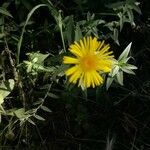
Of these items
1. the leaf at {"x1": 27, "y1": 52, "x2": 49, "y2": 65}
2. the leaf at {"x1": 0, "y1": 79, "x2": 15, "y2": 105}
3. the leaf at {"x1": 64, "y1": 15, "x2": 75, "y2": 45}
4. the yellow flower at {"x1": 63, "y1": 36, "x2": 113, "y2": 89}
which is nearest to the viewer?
the yellow flower at {"x1": 63, "y1": 36, "x2": 113, "y2": 89}

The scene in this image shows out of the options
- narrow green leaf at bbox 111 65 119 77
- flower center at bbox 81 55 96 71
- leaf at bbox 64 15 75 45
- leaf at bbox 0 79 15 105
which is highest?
leaf at bbox 64 15 75 45

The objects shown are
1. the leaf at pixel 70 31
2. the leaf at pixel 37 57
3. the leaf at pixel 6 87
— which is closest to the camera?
the leaf at pixel 70 31

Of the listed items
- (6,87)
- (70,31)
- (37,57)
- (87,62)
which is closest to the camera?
(87,62)

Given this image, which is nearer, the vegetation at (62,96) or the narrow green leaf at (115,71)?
the narrow green leaf at (115,71)

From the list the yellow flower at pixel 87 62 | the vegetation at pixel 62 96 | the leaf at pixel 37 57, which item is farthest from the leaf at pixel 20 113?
the yellow flower at pixel 87 62

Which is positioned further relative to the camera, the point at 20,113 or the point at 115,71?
the point at 20,113

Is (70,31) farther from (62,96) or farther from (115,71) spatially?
(62,96)

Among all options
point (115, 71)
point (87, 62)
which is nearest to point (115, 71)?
point (115, 71)

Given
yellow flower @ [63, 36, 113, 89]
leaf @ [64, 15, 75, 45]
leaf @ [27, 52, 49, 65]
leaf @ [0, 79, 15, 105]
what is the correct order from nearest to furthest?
yellow flower @ [63, 36, 113, 89]
leaf @ [64, 15, 75, 45]
leaf @ [27, 52, 49, 65]
leaf @ [0, 79, 15, 105]

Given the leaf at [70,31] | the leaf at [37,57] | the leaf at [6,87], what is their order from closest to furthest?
1. the leaf at [70,31]
2. the leaf at [37,57]
3. the leaf at [6,87]

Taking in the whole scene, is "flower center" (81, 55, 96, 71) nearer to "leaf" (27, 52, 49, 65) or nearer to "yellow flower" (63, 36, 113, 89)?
"yellow flower" (63, 36, 113, 89)

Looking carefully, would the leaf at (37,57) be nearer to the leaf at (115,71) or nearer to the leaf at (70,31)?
the leaf at (70,31)

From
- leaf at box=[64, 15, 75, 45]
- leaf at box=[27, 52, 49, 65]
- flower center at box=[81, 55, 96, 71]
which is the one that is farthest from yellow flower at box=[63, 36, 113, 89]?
leaf at box=[27, 52, 49, 65]
